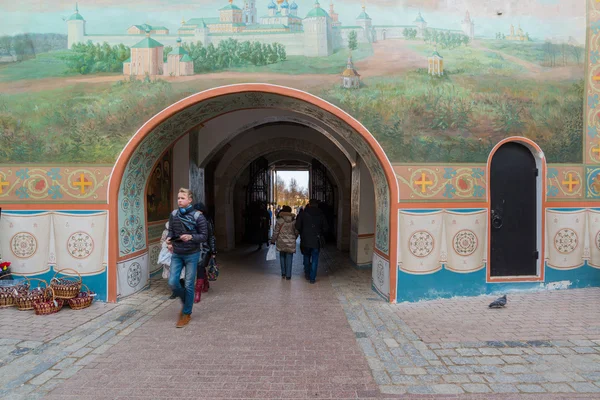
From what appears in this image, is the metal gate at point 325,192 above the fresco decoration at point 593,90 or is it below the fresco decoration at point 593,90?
below

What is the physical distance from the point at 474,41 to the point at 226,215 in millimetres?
8123

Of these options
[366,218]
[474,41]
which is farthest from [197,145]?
[474,41]

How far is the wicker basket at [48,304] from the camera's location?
5.40m

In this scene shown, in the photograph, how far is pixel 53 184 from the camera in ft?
20.3

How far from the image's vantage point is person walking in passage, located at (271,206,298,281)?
8266 mm

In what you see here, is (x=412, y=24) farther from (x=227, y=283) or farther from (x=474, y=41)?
(x=227, y=283)

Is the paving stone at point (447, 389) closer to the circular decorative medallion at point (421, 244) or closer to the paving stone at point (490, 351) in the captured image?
the paving stone at point (490, 351)

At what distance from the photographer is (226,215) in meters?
12.5

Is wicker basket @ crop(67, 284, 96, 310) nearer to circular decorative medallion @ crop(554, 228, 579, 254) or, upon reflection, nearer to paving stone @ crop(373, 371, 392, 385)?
paving stone @ crop(373, 371, 392, 385)

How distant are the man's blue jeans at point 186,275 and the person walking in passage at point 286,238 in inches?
128

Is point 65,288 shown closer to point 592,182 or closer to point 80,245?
point 80,245

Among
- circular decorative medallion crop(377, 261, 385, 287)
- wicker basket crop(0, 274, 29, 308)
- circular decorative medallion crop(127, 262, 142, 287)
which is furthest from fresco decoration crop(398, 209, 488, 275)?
wicker basket crop(0, 274, 29, 308)

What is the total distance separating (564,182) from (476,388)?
176 inches

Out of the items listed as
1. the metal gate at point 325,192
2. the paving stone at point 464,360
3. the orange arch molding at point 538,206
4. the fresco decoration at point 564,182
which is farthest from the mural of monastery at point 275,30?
the metal gate at point 325,192
